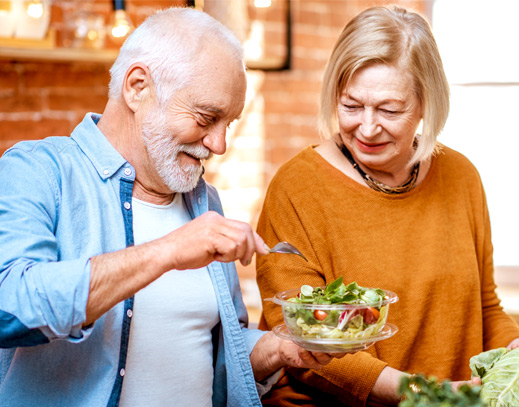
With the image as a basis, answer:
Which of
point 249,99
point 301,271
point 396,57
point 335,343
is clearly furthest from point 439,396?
point 249,99

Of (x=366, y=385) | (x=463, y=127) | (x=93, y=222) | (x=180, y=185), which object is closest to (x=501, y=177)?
(x=463, y=127)

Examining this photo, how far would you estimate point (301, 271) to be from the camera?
170cm

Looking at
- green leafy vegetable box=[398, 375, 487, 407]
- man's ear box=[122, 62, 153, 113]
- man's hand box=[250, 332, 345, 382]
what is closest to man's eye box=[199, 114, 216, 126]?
man's ear box=[122, 62, 153, 113]

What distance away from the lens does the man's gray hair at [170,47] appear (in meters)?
1.46

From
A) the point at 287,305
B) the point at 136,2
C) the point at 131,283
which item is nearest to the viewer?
the point at 131,283

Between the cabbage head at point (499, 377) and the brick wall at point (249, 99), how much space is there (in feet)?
5.50

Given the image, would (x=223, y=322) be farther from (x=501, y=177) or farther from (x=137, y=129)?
(x=501, y=177)

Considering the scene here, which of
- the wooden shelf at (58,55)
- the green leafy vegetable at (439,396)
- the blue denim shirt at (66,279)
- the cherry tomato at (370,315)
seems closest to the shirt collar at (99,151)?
the blue denim shirt at (66,279)

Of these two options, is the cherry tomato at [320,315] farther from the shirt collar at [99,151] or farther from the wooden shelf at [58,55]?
the wooden shelf at [58,55]

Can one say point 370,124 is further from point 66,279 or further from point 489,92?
point 489,92

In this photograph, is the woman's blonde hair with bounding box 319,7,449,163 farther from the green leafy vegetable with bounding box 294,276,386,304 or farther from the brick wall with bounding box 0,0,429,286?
the brick wall with bounding box 0,0,429,286

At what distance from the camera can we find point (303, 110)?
3.21 meters

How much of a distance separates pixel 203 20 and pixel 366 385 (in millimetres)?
917

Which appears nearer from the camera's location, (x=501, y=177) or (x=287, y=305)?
(x=287, y=305)
